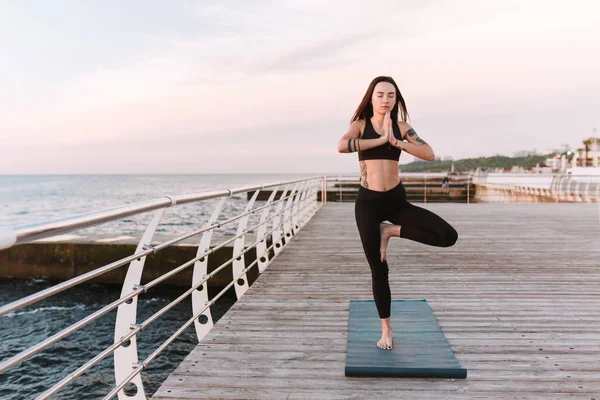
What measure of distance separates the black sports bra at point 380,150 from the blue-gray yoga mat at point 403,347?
3.30 ft

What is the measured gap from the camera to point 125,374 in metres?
1.79

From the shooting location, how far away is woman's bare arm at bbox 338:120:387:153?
2.08 meters

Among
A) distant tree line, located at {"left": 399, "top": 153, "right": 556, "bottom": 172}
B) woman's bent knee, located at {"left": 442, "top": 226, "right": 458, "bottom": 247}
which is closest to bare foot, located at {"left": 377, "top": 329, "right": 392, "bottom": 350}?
woman's bent knee, located at {"left": 442, "top": 226, "right": 458, "bottom": 247}

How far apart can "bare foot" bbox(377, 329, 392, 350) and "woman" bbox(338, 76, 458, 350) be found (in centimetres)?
19

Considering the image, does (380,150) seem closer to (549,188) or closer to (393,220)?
(393,220)

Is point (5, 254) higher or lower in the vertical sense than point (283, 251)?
lower

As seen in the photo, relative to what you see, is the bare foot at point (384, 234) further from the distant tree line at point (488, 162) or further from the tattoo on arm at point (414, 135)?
the distant tree line at point (488, 162)

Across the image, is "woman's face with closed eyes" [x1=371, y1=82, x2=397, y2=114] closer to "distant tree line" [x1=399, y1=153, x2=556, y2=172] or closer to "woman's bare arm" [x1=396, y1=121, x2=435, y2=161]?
"woman's bare arm" [x1=396, y1=121, x2=435, y2=161]

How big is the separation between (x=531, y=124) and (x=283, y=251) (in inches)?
1629

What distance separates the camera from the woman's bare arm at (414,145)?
2068 millimetres

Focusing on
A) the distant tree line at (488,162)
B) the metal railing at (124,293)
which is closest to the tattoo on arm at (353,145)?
the metal railing at (124,293)

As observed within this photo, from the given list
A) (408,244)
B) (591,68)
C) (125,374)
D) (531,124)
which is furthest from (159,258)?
(531,124)

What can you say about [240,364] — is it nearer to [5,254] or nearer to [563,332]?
[563,332]

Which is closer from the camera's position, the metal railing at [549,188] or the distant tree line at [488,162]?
the metal railing at [549,188]
